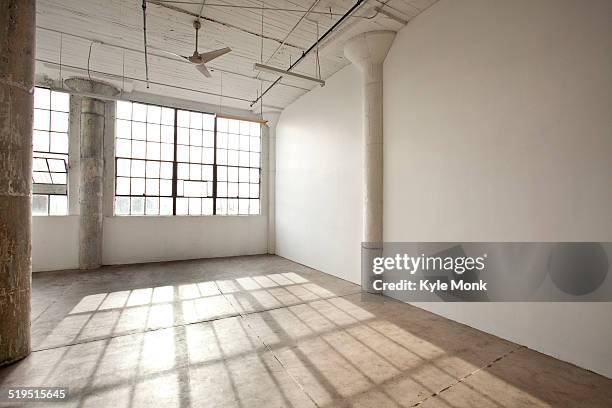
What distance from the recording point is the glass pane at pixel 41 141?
6.63 m

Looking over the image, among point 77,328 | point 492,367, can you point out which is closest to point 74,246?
point 77,328

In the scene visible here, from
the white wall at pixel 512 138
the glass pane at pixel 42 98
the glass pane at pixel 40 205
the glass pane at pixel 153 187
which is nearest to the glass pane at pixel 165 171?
the glass pane at pixel 153 187

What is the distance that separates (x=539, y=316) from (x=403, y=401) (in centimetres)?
198

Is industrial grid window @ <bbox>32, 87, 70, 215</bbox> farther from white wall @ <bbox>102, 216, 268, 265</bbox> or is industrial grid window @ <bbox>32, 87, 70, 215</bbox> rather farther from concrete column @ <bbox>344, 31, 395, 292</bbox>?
concrete column @ <bbox>344, 31, 395, 292</bbox>

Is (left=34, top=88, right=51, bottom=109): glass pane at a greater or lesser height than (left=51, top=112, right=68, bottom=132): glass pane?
greater

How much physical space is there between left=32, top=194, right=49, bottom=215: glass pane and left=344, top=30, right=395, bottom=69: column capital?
7.53m

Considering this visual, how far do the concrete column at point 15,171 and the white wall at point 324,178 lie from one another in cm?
486

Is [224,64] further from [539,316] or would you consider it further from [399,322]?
[539,316]

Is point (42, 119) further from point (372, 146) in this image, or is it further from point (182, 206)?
point (372, 146)

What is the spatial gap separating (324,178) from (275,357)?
4.48 meters

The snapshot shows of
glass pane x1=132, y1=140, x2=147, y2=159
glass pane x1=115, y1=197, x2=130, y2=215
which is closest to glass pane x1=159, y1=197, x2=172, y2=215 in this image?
glass pane x1=115, y1=197, x2=130, y2=215

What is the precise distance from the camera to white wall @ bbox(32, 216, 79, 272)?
654 cm

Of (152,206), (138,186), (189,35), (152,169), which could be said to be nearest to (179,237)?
(152,206)

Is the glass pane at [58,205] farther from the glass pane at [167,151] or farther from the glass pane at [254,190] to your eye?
the glass pane at [254,190]
